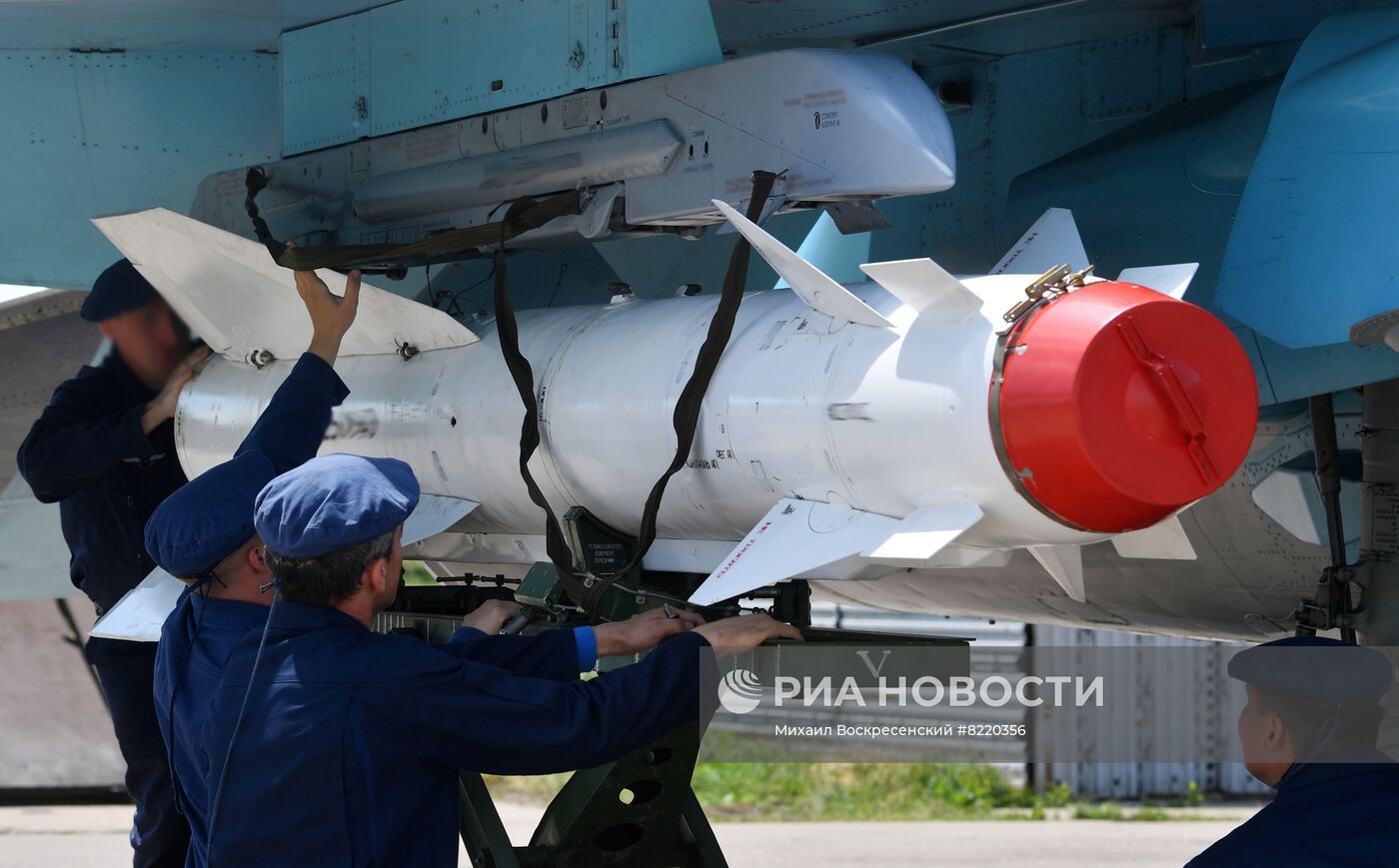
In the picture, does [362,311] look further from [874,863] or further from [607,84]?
[874,863]

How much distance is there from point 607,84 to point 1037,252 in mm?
1500

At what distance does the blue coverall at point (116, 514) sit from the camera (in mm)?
4582

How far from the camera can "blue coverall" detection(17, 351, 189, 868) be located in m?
4.58

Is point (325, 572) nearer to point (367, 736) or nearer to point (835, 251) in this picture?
point (367, 736)

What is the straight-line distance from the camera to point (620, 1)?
442cm

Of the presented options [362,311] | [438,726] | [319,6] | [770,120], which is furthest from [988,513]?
[319,6]

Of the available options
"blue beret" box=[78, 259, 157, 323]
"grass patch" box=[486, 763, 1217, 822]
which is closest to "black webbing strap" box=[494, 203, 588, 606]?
"blue beret" box=[78, 259, 157, 323]

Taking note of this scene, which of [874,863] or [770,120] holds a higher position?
[770,120]

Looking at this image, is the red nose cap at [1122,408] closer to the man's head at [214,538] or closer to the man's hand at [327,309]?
the man's head at [214,538]

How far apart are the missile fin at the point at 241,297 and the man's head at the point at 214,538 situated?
1.54 m

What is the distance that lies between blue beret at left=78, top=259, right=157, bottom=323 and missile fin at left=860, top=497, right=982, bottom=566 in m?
3.34

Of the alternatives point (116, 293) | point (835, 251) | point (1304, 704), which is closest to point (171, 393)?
point (116, 293)

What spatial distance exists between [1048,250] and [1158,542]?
2.56 ft

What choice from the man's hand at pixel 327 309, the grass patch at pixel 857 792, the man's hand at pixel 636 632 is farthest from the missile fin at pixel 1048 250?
the grass patch at pixel 857 792
